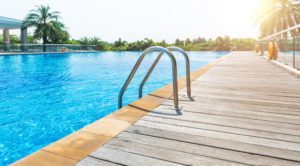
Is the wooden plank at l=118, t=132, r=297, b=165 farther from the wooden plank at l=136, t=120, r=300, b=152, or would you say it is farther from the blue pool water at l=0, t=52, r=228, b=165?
the blue pool water at l=0, t=52, r=228, b=165

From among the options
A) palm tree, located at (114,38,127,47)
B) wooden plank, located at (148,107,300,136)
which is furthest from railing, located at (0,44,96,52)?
wooden plank, located at (148,107,300,136)

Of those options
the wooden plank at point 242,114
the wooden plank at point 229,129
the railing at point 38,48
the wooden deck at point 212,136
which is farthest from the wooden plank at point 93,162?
the railing at point 38,48

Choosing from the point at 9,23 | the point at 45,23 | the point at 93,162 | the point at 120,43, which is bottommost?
the point at 93,162

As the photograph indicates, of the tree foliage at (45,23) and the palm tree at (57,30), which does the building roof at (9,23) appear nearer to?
the tree foliage at (45,23)

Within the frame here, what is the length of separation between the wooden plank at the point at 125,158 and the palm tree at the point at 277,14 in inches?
1089

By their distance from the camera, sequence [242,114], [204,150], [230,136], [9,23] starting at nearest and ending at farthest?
[204,150], [230,136], [242,114], [9,23]

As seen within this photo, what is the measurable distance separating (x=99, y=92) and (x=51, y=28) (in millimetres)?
26836

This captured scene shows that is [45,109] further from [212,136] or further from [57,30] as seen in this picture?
[57,30]

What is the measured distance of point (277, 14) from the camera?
971 inches

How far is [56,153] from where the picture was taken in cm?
148

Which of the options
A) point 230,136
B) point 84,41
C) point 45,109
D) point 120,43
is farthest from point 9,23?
point 230,136

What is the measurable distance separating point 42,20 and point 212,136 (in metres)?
31.9

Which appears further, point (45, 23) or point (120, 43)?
point (120, 43)

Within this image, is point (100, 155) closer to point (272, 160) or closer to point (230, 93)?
point (272, 160)
